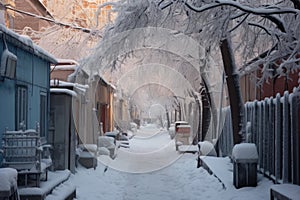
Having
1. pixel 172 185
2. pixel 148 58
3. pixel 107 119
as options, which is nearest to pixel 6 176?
pixel 172 185

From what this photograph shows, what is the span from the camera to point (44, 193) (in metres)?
7.50

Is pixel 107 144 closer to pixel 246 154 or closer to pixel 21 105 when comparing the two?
pixel 21 105

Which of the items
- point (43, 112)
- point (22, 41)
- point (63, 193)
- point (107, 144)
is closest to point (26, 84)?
point (22, 41)

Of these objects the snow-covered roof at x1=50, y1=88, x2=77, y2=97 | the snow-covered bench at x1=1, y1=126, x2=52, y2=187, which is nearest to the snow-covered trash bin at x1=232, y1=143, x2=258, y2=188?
the snow-covered bench at x1=1, y1=126, x2=52, y2=187

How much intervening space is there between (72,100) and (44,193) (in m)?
4.75

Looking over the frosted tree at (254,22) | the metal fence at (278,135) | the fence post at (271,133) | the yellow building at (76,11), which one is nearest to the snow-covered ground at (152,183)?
the fence post at (271,133)

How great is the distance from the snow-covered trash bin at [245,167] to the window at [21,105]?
4.33 meters

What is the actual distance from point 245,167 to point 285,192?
9.27 feet

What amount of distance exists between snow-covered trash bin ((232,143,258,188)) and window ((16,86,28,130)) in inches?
170

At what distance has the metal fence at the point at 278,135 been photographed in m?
7.76

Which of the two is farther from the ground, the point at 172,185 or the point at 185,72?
the point at 185,72

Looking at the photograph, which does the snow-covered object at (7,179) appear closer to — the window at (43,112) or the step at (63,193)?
the step at (63,193)

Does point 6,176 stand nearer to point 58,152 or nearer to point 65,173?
point 65,173

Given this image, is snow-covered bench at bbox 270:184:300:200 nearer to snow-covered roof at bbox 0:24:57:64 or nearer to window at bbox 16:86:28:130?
window at bbox 16:86:28:130
